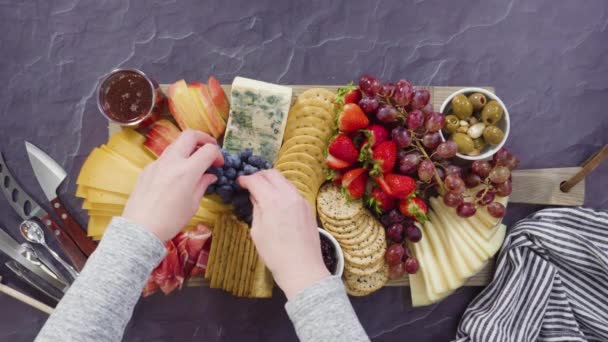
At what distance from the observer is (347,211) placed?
1242 millimetres

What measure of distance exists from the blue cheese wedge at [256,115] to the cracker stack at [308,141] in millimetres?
35

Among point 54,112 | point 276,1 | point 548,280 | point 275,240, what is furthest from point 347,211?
point 54,112

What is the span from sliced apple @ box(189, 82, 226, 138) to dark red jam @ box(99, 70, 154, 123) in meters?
0.12

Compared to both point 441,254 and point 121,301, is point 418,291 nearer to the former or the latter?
point 441,254

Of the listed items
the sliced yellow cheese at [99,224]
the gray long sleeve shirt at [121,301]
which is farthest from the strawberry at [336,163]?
the sliced yellow cheese at [99,224]

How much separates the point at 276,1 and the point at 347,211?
2.43 ft

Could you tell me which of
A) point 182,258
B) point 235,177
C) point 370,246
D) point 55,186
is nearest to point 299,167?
point 235,177

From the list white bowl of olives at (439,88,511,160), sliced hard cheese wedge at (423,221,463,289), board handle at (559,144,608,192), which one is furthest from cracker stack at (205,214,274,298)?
board handle at (559,144,608,192)

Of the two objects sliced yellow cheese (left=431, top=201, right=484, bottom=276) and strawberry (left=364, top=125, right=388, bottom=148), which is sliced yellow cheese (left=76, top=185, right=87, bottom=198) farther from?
sliced yellow cheese (left=431, top=201, right=484, bottom=276)

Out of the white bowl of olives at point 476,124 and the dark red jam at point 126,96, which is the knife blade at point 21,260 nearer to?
the dark red jam at point 126,96

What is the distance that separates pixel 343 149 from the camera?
1188mm

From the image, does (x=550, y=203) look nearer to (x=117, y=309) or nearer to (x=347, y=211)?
(x=347, y=211)

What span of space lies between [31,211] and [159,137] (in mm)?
483

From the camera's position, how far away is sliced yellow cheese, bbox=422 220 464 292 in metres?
1.29
